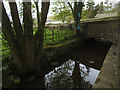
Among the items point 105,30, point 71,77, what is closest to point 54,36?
point 71,77

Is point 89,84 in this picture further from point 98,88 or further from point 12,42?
point 12,42

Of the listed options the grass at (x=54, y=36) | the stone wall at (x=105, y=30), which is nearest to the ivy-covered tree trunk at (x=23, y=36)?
the grass at (x=54, y=36)

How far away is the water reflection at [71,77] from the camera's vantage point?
3023 mm

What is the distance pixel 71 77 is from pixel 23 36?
2.66 meters

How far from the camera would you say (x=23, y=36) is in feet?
8.90

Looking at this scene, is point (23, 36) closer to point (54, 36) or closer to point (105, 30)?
point (54, 36)

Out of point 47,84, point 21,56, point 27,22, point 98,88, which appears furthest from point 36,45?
point 98,88

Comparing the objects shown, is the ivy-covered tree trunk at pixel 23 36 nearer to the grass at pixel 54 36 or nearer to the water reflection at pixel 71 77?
the grass at pixel 54 36

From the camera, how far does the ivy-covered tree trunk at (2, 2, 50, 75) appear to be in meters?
2.41

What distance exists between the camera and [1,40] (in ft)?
10.0

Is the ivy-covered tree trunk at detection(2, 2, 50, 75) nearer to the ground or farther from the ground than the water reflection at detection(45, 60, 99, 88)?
farther from the ground

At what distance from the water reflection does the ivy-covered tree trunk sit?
1.07m

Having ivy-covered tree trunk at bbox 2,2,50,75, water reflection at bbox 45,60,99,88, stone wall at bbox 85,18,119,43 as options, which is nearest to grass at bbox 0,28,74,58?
ivy-covered tree trunk at bbox 2,2,50,75

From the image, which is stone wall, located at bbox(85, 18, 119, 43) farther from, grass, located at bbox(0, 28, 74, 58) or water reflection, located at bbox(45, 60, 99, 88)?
water reflection, located at bbox(45, 60, 99, 88)
